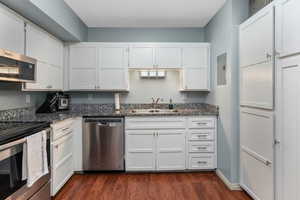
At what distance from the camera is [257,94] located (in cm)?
236

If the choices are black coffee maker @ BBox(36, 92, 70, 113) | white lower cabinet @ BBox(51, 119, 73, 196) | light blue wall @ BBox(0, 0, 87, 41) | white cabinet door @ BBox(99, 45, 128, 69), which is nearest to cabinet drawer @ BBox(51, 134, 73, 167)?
white lower cabinet @ BBox(51, 119, 73, 196)

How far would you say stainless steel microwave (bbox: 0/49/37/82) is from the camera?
193cm

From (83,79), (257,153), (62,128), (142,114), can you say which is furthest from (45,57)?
(257,153)

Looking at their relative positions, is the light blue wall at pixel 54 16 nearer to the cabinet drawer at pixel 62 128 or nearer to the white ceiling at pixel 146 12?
the white ceiling at pixel 146 12

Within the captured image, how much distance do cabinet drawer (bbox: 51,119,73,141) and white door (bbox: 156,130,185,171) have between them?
4.48 ft

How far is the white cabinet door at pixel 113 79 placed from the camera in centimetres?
385

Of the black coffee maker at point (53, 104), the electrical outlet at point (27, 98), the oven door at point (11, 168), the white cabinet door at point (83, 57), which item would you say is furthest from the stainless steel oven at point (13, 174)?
the white cabinet door at point (83, 57)

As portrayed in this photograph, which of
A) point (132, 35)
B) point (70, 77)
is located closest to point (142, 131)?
point (70, 77)

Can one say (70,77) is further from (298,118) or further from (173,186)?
(298,118)

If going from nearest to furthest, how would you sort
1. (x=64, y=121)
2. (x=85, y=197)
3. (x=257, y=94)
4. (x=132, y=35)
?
(x=257, y=94), (x=85, y=197), (x=64, y=121), (x=132, y=35)

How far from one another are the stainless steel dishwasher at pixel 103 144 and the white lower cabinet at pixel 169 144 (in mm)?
128

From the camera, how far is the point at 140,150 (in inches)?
136

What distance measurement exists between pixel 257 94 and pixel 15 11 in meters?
2.82

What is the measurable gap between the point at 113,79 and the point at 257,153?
2.55 meters
